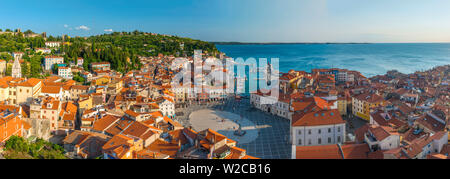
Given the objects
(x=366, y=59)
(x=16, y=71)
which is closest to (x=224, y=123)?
(x=16, y=71)

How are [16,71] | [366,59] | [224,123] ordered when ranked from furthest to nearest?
[366,59] → [16,71] → [224,123]

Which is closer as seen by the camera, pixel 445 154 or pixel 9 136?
pixel 445 154

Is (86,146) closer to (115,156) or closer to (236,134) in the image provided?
(115,156)

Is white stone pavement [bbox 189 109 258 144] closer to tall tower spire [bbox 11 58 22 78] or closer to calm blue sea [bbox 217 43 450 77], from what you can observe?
tall tower spire [bbox 11 58 22 78]

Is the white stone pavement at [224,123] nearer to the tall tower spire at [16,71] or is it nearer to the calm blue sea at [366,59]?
the tall tower spire at [16,71]

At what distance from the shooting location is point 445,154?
962 cm

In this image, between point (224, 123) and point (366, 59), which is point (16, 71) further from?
point (366, 59)

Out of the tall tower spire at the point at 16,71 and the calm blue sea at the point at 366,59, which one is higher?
the calm blue sea at the point at 366,59

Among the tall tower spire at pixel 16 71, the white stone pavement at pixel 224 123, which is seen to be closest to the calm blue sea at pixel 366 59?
the white stone pavement at pixel 224 123

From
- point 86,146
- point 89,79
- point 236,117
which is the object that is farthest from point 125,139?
point 89,79

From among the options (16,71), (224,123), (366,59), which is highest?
(366,59)

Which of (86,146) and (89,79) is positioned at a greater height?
(89,79)

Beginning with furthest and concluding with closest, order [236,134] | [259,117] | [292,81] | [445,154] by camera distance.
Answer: [292,81], [259,117], [236,134], [445,154]
